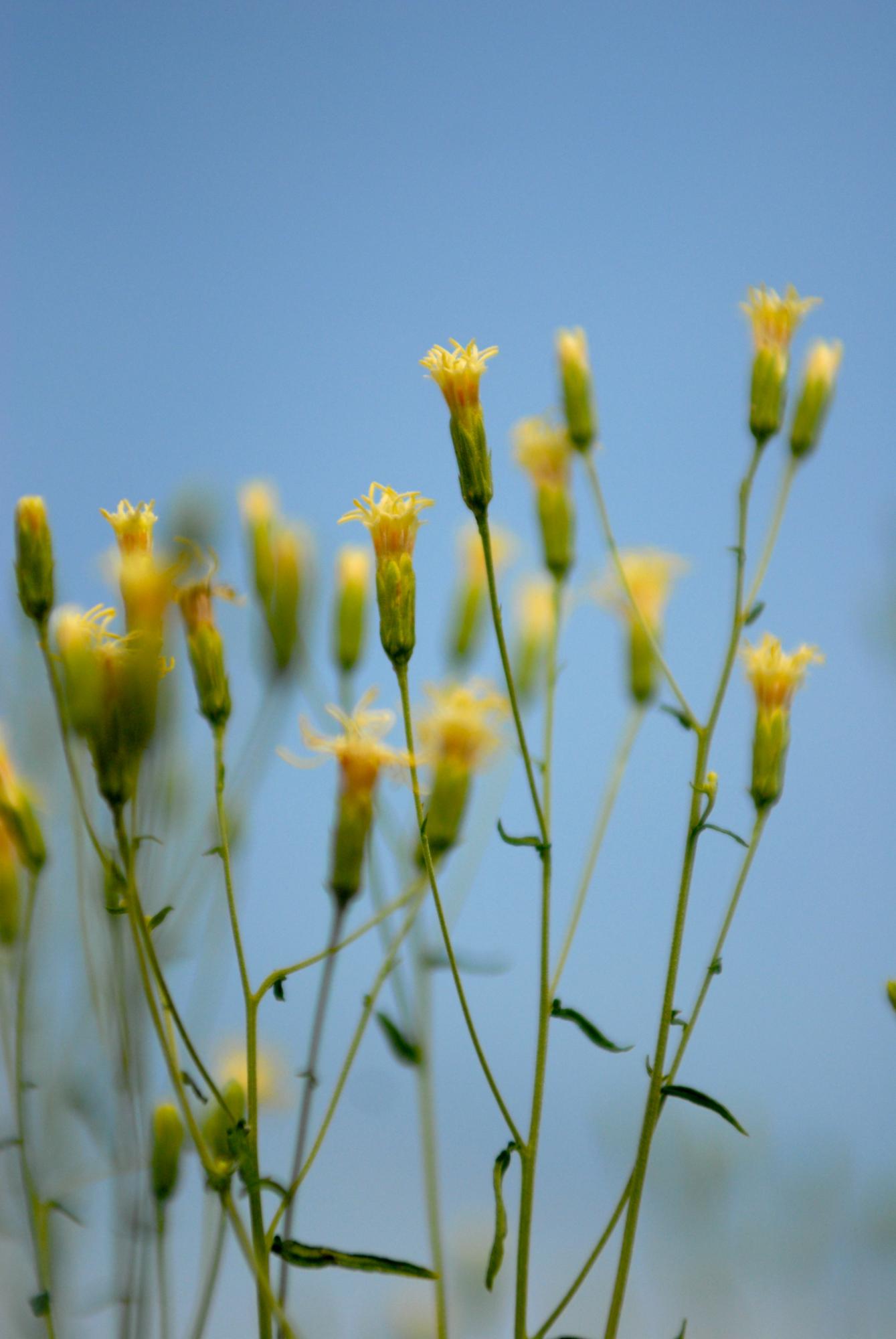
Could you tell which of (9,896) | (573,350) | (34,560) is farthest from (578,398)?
(9,896)

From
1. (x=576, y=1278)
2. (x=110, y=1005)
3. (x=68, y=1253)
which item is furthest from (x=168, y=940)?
(x=576, y=1278)

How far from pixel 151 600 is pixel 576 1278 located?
1.31 feet

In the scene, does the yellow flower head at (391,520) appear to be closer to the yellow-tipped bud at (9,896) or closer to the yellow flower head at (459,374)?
the yellow flower head at (459,374)

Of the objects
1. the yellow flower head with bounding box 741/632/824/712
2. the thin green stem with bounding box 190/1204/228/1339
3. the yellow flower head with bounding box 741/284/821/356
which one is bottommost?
the thin green stem with bounding box 190/1204/228/1339

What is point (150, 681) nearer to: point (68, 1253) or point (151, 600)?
point (151, 600)

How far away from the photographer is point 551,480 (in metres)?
0.85

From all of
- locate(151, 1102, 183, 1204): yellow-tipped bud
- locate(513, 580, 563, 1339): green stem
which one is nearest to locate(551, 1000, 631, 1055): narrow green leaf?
locate(513, 580, 563, 1339): green stem

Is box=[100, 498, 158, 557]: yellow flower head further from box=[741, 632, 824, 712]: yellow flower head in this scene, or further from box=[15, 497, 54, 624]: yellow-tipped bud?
box=[741, 632, 824, 712]: yellow flower head

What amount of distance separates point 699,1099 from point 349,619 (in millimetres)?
404

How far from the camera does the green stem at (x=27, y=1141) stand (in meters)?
0.69

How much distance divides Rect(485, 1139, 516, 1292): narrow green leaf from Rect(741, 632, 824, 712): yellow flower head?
298mm

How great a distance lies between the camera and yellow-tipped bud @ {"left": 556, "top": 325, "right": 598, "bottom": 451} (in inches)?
32.1

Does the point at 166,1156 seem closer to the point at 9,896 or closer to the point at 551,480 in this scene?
the point at 9,896

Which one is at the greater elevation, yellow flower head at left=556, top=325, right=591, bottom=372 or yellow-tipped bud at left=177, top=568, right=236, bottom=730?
yellow flower head at left=556, top=325, right=591, bottom=372
